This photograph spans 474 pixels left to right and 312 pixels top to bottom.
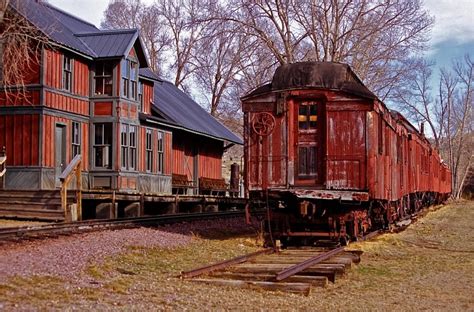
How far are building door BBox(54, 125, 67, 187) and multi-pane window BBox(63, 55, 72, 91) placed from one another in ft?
4.99

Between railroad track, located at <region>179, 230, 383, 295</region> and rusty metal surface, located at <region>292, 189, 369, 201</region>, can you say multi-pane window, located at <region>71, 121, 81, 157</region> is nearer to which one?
rusty metal surface, located at <region>292, 189, 369, 201</region>

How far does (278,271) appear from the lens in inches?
378

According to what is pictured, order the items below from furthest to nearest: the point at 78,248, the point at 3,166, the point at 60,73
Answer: the point at 60,73
the point at 3,166
the point at 78,248

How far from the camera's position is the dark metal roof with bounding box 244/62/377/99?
13.9m

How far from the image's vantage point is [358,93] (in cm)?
1352

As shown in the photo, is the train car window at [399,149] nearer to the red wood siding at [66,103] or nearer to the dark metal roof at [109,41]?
the dark metal roof at [109,41]

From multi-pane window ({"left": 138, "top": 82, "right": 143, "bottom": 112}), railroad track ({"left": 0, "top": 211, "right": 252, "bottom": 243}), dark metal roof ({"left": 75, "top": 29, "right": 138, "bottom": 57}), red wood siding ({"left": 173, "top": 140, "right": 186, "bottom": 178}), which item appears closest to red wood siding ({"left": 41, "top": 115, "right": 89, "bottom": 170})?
dark metal roof ({"left": 75, "top": 29, "right": 138, "bottom": 57})

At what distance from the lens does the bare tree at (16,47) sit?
61.9 ft

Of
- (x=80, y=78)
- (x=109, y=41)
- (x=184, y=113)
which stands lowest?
(x=184, y=113)

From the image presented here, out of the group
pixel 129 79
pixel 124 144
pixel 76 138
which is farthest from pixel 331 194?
pixel 129 79

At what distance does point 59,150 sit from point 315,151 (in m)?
13.2

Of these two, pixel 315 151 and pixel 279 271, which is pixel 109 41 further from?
pixel 279 271

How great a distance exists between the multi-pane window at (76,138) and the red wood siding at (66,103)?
517 millimetres

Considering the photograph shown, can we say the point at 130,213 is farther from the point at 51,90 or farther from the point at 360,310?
the point at 360,310
